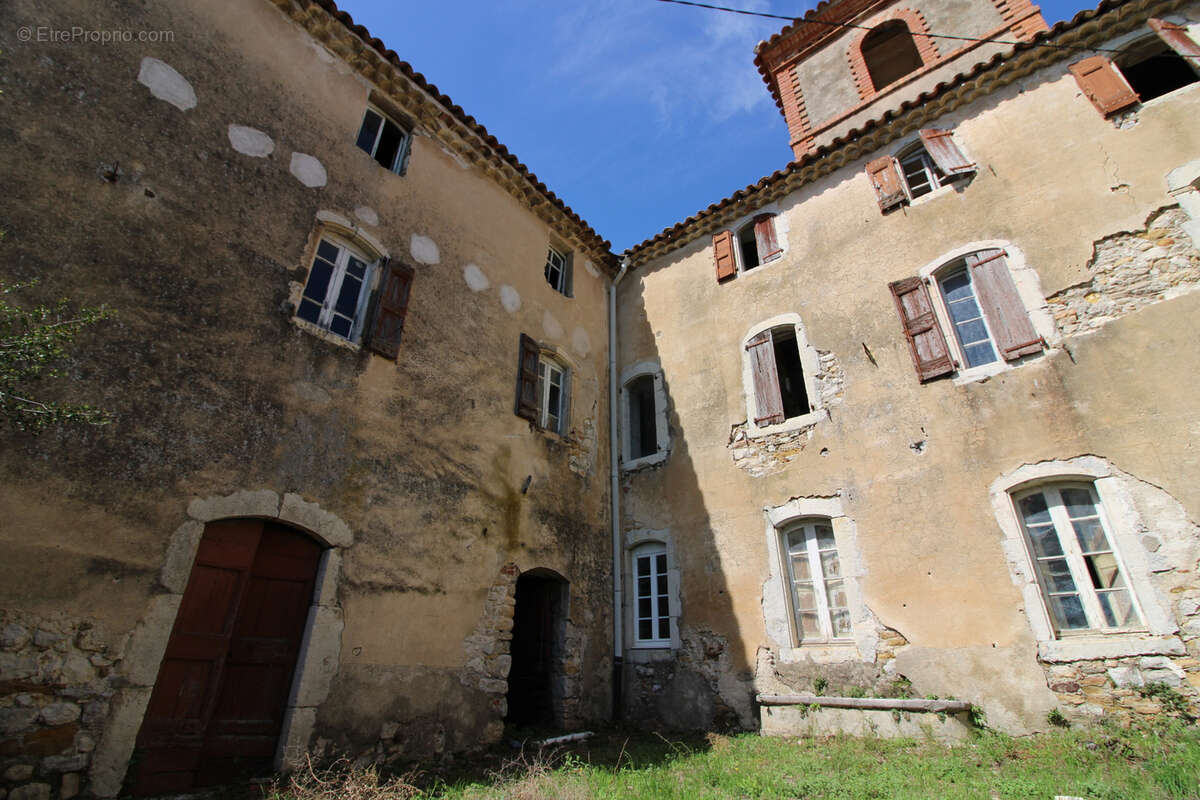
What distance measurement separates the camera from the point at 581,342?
10.2 metres

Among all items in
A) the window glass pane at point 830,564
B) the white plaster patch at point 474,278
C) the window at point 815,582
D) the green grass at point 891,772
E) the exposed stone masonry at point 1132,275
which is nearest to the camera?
the green grass at point 891,772

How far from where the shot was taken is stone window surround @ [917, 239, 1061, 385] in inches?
259

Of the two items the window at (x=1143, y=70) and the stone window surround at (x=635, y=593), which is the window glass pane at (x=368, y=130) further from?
the window at (x=1143, y=70)

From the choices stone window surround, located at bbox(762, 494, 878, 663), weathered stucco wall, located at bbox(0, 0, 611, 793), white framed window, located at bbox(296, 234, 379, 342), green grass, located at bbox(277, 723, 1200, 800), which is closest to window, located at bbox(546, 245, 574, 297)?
weathered stucco wall, located at bbox(0, 0, 611, 793)

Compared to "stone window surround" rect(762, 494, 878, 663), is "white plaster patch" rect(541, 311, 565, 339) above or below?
above

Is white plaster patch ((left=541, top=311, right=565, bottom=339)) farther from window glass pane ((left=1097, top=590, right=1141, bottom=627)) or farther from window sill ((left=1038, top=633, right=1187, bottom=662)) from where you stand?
window glass pane ((left=1097, top=590, right=1141, bottom=627))

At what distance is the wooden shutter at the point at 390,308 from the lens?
6.70 meters

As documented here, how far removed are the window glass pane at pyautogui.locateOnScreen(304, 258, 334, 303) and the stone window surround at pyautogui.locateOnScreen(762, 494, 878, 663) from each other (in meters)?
6.26

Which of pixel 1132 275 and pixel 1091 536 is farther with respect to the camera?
pixel 1132 275

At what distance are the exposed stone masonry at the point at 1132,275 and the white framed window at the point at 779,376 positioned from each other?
9.48 feet

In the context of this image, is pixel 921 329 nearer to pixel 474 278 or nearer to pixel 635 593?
pixel 635 593

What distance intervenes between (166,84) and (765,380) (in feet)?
26.2

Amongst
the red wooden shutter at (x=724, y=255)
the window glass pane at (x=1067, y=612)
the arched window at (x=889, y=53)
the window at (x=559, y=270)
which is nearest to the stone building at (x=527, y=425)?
the window glass pane at (x=1067, y=612)

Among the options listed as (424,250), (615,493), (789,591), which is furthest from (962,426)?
(424,250)
